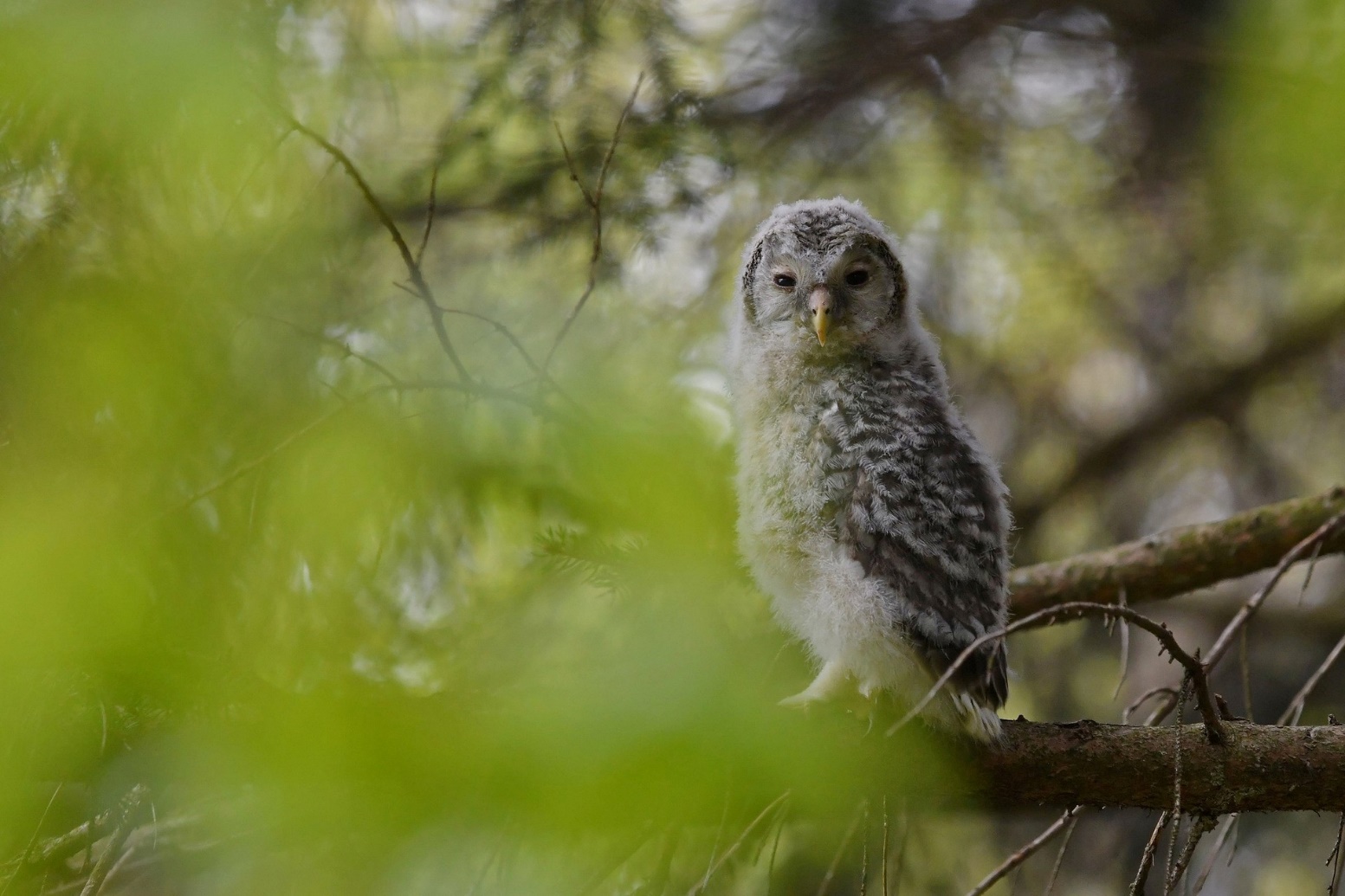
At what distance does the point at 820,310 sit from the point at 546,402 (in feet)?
2.67

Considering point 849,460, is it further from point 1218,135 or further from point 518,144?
point 1218,135

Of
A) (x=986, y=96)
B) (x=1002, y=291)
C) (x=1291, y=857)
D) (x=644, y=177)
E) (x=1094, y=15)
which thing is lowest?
(x=1291, y=857)

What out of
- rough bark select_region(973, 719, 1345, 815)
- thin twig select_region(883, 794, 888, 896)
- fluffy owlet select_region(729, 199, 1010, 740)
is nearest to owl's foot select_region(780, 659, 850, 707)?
fluffy owlet select_region(729, 199, 1010, 740)

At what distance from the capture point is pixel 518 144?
2.75 metres

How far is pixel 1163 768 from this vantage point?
5.90ft

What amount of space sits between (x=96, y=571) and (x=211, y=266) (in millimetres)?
782

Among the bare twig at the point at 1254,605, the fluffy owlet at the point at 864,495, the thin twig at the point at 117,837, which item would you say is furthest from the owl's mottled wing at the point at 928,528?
the thin twig at the point at 117,837

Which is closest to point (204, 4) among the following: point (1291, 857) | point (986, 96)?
point (986, 96)

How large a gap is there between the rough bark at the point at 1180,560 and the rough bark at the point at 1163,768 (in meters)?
0.82

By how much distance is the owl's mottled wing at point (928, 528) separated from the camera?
203 centimetres

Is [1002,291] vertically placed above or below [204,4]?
below

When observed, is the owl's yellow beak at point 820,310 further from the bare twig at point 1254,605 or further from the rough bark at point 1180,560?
the bare twig at point 1254,605

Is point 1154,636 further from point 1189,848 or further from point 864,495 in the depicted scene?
point 864,495

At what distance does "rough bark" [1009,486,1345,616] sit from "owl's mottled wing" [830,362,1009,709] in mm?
571
